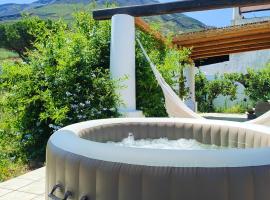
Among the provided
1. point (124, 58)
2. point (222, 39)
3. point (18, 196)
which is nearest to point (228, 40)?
point (222, 39)

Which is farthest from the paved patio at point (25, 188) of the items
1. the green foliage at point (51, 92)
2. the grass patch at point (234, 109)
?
the grass patch at point (234, 109)

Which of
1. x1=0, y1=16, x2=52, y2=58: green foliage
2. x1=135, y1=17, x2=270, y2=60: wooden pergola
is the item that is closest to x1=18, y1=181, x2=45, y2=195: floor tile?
x1=135, y1=17, x2=270, y2=60: wooden pergola

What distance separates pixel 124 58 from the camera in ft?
21.2

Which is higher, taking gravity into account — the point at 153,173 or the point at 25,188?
the point at 153,173

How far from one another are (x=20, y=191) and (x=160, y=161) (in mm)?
2004

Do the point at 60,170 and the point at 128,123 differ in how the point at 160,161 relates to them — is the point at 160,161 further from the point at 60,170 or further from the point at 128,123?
the point at 128,123

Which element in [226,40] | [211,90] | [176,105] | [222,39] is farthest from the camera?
[211,90]

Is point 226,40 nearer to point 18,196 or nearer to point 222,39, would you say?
point 222,39

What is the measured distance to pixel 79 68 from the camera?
5.93 meters

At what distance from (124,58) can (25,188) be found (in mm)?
3448

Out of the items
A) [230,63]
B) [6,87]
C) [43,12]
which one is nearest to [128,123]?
[6,87]

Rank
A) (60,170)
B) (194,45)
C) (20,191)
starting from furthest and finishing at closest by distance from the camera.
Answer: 1. (194,45)
2. (20,191)
3. (60,170)

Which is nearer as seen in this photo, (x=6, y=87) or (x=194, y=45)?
(x=6, y=87)

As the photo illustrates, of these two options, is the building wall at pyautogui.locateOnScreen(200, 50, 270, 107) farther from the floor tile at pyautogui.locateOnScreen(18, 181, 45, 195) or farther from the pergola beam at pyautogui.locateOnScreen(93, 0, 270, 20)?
the floor tile at pyautogui.locateOnScreen(18, 181, 45, 195)
